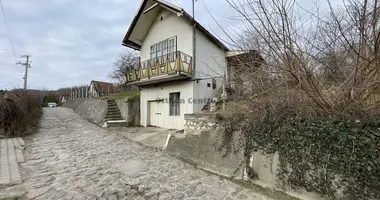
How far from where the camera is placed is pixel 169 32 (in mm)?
11844

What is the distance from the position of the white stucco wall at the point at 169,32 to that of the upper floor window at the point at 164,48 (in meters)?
0.24

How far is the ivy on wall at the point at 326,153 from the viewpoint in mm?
3008

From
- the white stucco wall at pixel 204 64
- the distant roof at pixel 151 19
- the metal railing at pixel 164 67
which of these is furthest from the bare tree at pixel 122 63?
the white stucco wall at pixel 204 64

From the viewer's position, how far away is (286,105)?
168 inches

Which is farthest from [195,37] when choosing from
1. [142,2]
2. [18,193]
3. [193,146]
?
[18,193]

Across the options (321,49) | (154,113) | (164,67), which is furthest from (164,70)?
(321,49)

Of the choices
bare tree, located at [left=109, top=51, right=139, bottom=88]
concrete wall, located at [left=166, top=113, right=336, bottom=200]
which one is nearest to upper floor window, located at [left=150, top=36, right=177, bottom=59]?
concrete wall, located at [left=166, top=113, right=336, bottom=200]

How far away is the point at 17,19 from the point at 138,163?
10.7 metres

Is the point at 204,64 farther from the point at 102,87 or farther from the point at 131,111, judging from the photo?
the point at 102,87

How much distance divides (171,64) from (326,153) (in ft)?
27.4

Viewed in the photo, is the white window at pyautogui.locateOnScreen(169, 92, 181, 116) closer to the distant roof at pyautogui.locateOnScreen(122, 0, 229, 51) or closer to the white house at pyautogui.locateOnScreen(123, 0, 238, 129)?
the white house at pyautogui.locateOnScreen(123, 0, 238, 129)

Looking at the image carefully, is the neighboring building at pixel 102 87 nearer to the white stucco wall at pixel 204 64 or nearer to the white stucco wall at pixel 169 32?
the white stucco wall at pixel 169 32

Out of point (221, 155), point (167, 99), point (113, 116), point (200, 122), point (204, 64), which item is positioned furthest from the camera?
point (113, 116)

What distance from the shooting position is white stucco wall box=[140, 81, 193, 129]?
10562 millimetres
